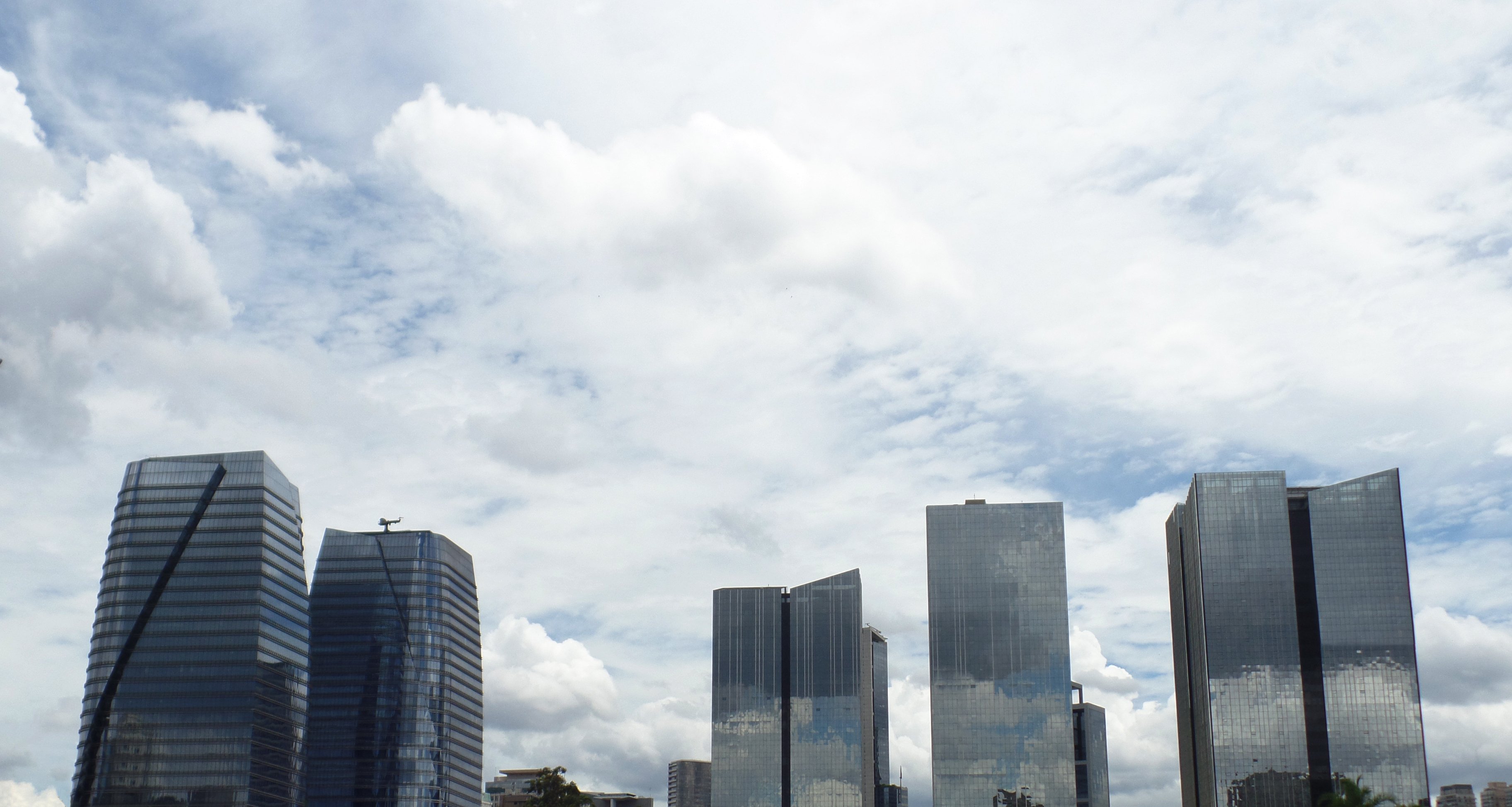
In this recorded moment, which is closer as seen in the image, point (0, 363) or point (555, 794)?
point (0, 363)

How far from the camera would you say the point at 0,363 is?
103 m

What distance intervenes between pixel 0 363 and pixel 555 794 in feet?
285

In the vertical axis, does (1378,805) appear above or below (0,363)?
below

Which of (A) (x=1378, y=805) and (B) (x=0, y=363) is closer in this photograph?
(B) (x=0, y=363)

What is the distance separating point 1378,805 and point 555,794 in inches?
4033

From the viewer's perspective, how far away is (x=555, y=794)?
16675 cm

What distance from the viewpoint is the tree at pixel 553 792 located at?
165 metres

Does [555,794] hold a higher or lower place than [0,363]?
lower

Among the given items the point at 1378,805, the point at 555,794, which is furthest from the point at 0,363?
the point at 1378,805

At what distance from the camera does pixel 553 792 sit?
166750 mm

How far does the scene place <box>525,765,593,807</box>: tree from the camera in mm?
165375

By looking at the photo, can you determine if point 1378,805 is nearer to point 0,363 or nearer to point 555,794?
point 555,794
